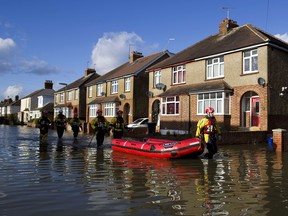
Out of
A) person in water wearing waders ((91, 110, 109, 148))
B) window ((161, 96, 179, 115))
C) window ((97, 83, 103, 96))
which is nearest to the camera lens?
person in water wearing waders ((91, 110, 109, 148))

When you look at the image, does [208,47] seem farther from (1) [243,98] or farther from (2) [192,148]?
(2) [192,148]

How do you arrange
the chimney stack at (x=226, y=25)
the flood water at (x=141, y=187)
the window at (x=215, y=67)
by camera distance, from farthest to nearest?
the chimney stack at (x=226, y=25) < the window at (x=215, y=67) < the flood water at (x=141, y=187)

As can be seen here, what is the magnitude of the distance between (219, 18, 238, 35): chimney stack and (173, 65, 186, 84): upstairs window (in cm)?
435

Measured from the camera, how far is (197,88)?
22219 millimetres

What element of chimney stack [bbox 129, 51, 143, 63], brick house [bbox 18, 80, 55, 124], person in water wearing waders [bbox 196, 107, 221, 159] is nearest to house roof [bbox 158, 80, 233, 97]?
person in water wearing waders [bbox 196, 107, 221, 159]

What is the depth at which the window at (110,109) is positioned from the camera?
3400 cm

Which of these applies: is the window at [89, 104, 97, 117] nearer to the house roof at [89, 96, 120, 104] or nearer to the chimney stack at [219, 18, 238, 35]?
the house roof at [89, 96, 120, 104]

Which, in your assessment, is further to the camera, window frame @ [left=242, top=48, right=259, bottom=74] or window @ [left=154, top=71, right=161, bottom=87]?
window @ [left=154, top=71, right=161, bottom=87]

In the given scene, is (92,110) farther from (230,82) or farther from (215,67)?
(230,82)

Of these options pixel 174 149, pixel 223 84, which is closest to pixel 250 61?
pixel 223 84

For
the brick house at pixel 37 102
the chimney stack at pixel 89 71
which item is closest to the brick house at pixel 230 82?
the chimney stack at pixel 89 71

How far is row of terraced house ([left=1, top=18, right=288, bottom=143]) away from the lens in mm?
18688

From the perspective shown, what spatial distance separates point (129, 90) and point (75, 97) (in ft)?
52.0

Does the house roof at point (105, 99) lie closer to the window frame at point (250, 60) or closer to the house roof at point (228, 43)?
the house roof at point (228, 43)
